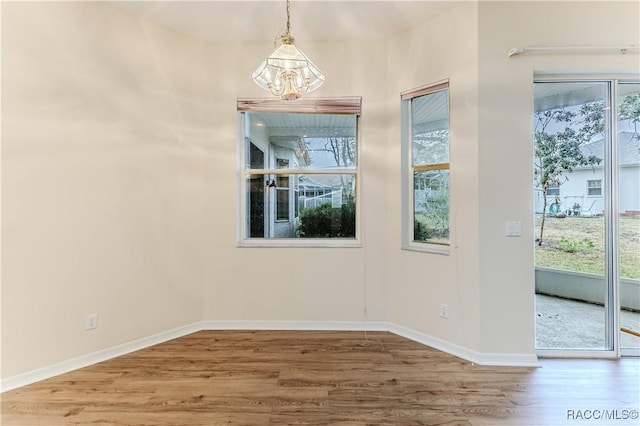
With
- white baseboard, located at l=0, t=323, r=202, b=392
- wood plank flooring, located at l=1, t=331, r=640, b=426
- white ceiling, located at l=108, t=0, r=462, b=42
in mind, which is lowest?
wood plank flooring, located at l=1, t=331, r=640, b=426

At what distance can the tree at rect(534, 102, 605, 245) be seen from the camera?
2473 millimetres

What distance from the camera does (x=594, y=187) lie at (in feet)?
8.07

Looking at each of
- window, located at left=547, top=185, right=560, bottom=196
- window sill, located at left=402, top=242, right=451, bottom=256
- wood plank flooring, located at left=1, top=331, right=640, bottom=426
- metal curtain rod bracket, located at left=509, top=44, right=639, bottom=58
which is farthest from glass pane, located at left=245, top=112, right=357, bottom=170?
wood plank flooring, located at left=1, top=331, right=640, bottom=426

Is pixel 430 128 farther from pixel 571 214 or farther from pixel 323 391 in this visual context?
pixel 323 391

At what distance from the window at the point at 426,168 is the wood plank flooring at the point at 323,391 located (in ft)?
3.50

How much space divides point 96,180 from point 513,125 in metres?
3.46

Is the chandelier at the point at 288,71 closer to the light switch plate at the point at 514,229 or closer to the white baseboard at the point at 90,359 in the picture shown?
the light switch plate at the point at 514,229

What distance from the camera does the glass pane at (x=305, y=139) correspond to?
3.17 metres

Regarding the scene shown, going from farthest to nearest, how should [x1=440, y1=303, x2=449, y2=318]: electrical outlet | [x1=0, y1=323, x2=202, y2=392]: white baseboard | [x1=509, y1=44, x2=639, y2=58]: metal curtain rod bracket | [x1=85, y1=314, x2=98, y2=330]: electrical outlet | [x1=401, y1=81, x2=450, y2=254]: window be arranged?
[x1=401, y1=81, x2=450, y2=254]: window, [x1=440, y1=303, x2=449, y2=318]: electrical outlet, [x1=85, y1=314, x2=98, y2=330]: electrical outlet, [x1=509, y1=44, x2=639, y2=58]: metal curtain rod bracket, [x1=0, y1=323, x2=202, y2=392]: white baseboard

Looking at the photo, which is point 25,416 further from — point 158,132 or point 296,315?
point 158,132

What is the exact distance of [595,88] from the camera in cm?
247

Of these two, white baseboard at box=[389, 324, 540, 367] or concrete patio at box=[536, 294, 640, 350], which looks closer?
white baseboard at box=[389, 324, 540, 367]

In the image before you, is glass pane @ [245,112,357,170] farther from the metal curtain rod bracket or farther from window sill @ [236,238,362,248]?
the metal curtain rod bracket

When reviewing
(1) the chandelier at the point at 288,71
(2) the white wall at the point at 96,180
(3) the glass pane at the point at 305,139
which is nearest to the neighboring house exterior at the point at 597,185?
(3) the glass pane at the point at 305,139
